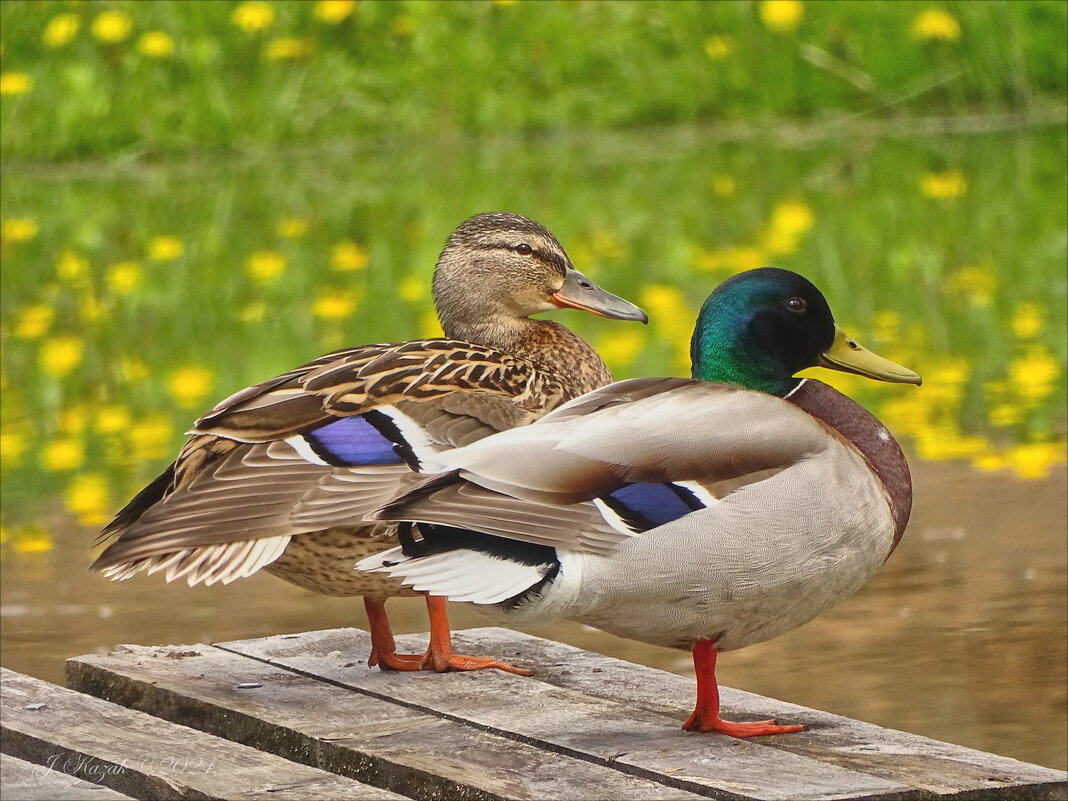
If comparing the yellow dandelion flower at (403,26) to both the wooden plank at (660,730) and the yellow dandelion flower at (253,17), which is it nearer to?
the yellow dandelion flower at (253,17)

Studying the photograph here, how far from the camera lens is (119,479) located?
5707mm

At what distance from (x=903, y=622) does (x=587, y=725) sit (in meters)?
1.15

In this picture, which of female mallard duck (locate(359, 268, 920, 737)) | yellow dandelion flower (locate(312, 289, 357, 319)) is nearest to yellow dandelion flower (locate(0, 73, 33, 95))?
yellow dandelion flower (locate(312, 289, 357, 319))

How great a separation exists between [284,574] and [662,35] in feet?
31.6

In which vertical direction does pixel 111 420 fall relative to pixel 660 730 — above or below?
above

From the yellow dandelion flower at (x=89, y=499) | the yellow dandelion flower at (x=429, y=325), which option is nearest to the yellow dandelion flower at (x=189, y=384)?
the yellow dandelion flower at (x=429, y=325)

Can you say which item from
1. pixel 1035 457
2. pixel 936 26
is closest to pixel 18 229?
pixel 936 26

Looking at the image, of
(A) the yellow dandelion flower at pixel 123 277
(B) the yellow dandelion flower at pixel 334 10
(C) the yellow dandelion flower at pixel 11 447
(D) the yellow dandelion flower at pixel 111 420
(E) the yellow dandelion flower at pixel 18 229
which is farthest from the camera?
(B) the yellow dandelion flower at pixel 334 10

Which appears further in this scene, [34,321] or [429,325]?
[34,321]

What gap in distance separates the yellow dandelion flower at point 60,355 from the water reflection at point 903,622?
2.21 metres

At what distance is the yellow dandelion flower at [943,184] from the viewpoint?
31.4 ft

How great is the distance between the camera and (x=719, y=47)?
12.5m

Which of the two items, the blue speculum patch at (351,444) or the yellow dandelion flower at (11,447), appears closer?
the blue speculum patch at (351,444)

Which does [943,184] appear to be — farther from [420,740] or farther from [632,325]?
[420,740]
